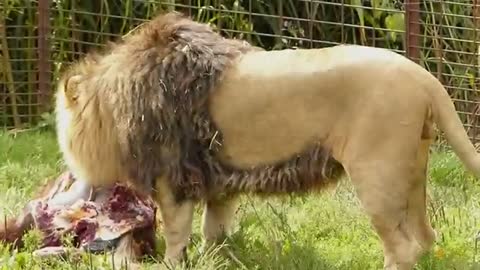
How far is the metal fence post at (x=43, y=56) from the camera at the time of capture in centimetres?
858

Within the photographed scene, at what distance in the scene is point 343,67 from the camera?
15.3ft

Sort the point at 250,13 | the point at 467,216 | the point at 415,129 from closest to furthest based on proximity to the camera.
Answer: the point at 415,129
the point at 467,216
the point at 250,13

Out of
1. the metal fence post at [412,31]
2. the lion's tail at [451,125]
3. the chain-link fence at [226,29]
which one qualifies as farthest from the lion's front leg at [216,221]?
the chain-link fence at [226,29]

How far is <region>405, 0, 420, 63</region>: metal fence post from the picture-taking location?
26.0ft

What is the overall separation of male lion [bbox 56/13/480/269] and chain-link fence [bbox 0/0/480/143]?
3434 mm

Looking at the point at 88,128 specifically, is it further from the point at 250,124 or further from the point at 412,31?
the point at 412,31

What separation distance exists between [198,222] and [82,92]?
0.96 metres

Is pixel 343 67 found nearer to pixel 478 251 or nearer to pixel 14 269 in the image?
pixel 478 251

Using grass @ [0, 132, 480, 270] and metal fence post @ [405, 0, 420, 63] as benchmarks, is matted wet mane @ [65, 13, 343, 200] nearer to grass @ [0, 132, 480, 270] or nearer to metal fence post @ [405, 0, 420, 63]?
grass @ [0, 132, 480, 270]

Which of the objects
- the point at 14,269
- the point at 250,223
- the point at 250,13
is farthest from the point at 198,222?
the point at 250,13

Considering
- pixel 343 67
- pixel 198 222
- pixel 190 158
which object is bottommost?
pixel 198 222

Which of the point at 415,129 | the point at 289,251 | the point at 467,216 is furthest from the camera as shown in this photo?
the point at 467,216

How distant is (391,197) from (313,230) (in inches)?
40.4

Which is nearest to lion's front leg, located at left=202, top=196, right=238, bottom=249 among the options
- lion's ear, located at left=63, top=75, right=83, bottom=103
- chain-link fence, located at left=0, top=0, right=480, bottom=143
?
lion's ear, located at left=63, top=75, right=83, bottom=103
